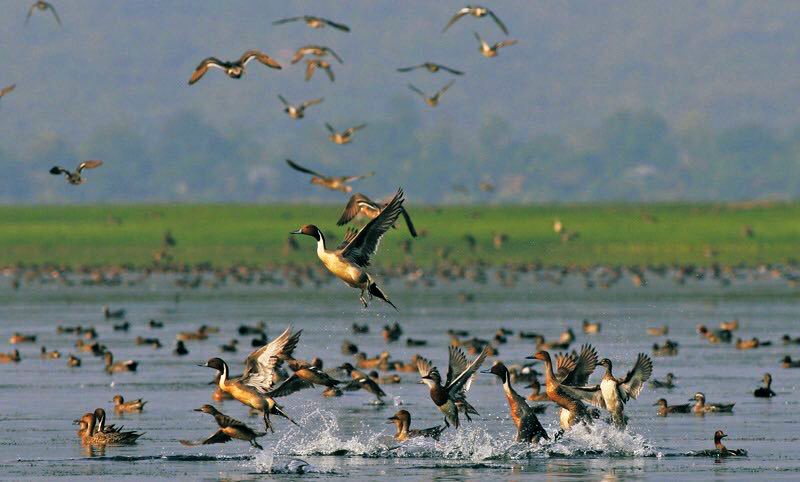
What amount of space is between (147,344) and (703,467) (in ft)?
88.0

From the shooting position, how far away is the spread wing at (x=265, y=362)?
89.9 feet

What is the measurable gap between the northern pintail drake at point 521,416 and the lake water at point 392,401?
221mm

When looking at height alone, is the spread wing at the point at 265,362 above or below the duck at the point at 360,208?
below

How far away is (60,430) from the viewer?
30.9 metres

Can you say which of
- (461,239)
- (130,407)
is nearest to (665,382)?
(130,407)

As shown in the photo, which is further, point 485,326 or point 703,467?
point 485,326

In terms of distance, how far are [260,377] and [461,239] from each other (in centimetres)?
8175

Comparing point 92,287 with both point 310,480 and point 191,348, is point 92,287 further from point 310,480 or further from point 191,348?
point 310,480

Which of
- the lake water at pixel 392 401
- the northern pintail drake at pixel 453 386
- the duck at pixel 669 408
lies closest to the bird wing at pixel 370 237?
the northern pintail drake at pixel 453 386

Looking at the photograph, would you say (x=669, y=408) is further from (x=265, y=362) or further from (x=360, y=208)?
(x=265, y=362)

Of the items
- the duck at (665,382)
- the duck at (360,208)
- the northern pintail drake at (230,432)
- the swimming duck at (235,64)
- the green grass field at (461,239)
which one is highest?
the green grass field at (461,239)

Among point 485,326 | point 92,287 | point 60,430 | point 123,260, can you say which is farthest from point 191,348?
point 123,260

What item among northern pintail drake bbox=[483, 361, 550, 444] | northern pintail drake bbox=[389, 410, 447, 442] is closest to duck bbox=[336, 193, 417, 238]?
northern pintail drake bbox=[483, 361, 550, 444]

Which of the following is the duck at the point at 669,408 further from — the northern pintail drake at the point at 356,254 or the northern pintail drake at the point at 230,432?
the northern pintail drake at the point at 230,432
